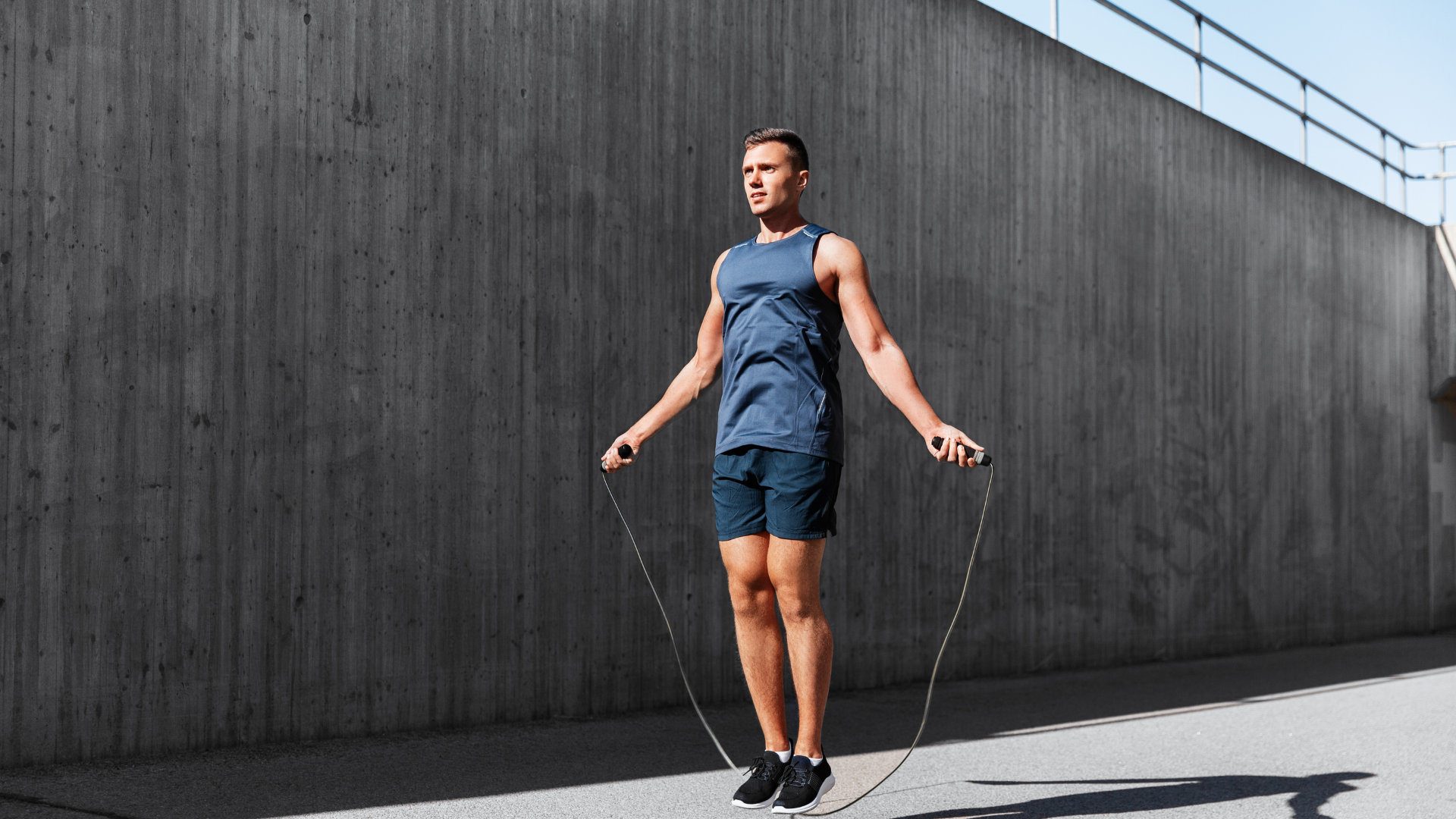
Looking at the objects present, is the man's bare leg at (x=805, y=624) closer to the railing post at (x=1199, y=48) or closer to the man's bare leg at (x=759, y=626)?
the man's bare leg at (x=759, y=626)

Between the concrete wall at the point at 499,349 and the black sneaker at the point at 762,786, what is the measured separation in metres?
2.01

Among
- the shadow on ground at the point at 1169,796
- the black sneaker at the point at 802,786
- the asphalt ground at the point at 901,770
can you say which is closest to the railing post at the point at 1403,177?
the asphalt ground at the point at 901,770

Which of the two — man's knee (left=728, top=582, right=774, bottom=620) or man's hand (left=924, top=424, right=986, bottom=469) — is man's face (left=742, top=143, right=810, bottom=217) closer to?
man's hand (left=924, top=424, right=986, bottom=469)

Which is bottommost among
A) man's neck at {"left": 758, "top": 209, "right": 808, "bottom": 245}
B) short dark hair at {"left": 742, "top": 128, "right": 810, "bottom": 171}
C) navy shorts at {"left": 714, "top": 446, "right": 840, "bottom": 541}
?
navy shorts at {"left": 714, "top": 446, "right": 840, "bottom": 541}

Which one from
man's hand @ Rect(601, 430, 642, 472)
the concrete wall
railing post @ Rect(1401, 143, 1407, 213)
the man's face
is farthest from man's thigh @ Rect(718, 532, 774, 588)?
railing post @ Rect(1401, 143, 1407, 213)

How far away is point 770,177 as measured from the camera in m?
3.18

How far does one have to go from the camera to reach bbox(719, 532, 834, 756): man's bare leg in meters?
3.09

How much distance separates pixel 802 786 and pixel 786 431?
0.84 meters

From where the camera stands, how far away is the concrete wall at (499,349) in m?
4.03

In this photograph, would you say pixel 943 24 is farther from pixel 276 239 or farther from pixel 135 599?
pixel 135 599

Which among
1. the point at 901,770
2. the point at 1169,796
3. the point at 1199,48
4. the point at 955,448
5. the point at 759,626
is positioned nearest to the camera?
the point at 955,448

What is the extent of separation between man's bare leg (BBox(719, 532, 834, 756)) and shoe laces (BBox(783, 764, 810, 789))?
0.05 meters

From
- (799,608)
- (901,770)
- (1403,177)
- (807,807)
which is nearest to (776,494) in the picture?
(799,608)

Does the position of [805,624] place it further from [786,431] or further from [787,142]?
[787,142]
